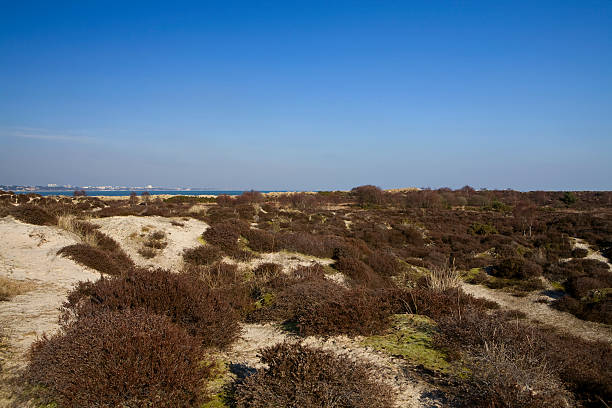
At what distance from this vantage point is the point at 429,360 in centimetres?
465

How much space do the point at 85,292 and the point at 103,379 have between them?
14.9 feet

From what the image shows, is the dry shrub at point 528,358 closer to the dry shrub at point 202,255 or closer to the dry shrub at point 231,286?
the dry shrub at point 231,286

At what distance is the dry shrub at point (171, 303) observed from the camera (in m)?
5.17

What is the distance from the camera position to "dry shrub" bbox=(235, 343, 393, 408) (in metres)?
3.11

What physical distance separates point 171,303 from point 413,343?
3960mm

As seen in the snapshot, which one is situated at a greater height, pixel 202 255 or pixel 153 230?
pixel 153 230

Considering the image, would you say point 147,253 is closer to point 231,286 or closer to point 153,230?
point 153,230

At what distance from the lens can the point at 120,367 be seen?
324 centimetres

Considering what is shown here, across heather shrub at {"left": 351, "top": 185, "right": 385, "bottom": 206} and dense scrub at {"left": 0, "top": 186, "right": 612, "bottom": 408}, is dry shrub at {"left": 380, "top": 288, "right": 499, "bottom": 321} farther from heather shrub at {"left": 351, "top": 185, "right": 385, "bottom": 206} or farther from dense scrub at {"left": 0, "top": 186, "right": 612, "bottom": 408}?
heather shrub at {"left": 351, "top": 185, "right": 385, "bottom": 206}

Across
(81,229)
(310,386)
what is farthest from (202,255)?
(310,386)

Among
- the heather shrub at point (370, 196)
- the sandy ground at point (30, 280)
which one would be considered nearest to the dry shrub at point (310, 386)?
the sandy ground at point (30, 280)

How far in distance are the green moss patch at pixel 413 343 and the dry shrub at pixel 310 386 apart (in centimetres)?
125

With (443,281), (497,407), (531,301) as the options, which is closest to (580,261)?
(531,301)

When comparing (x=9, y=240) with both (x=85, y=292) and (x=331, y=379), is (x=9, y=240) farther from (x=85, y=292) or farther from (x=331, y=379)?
(x=331, y=379)
